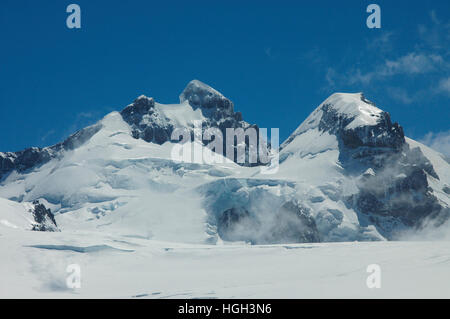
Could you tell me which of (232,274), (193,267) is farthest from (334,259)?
(193,267)

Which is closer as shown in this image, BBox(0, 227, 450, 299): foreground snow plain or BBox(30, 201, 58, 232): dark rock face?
BBox(0, 227, 450, 299): foreground snow plain

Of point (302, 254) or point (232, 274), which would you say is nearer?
point (232, 274)

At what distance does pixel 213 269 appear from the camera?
54531mm

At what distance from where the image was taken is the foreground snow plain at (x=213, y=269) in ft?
135

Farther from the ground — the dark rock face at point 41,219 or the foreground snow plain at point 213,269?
the dark rock face at point 41,219

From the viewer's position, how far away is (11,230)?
68.7m

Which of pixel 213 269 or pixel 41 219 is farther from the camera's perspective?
pixel 41 219

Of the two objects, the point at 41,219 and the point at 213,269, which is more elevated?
the point at 41,219

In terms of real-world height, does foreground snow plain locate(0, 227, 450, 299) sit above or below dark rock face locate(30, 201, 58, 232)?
below

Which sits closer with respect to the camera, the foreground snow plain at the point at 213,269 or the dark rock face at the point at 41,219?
the foreground snow plain at the point at 213,269

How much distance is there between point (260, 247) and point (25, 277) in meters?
24.7

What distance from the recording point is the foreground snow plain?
135 feet
